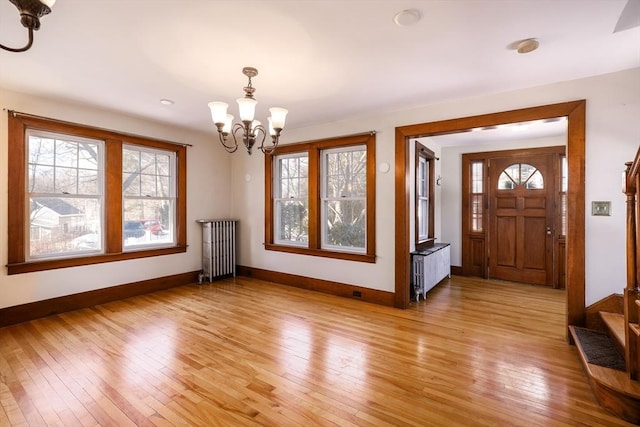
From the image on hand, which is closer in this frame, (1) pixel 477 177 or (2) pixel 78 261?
(2) pixel 78 261

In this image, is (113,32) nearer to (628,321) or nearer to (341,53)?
(341,53)

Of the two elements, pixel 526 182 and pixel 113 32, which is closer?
pixel 113 32

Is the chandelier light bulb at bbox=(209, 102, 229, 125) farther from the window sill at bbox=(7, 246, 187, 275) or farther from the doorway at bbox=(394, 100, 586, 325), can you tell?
the window sill at bbox=(7, 246, 187, 275)

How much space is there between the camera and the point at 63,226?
3820 mm

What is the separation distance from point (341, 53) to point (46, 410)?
10.9 feet

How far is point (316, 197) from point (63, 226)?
11.2 feet

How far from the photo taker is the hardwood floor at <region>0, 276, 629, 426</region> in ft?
6.30

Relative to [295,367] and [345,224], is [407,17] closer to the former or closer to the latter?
[295,367]

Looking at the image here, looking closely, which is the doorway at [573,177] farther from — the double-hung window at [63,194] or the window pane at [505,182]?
the double-hung window at [63,194]

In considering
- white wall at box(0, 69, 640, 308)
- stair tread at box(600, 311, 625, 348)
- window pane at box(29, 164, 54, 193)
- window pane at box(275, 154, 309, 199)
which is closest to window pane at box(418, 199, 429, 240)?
white wall at box(0, 69, 640, 308)

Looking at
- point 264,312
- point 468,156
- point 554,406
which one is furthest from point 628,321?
point 468,156

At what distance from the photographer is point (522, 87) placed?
10.4ft

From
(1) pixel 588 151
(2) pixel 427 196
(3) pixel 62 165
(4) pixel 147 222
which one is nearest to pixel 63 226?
(3) pixel 62 165

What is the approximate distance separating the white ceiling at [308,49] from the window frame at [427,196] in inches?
50.6
